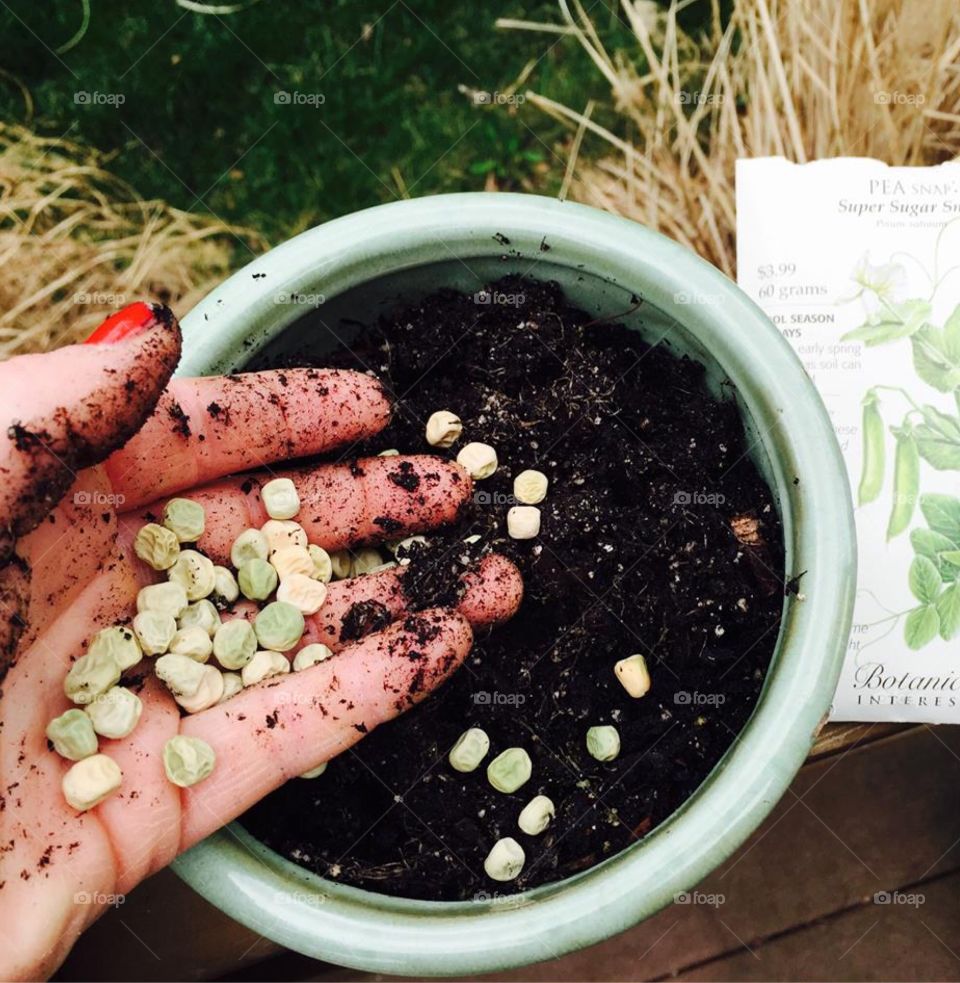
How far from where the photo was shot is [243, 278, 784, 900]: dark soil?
0.82m

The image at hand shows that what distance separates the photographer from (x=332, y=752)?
817 millimetres

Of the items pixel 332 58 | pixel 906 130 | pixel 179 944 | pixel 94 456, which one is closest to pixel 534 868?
pixel 94 456

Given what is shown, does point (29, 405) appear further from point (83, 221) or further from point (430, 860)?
point (83, 221)

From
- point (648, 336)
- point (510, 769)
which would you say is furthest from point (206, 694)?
point (648, 336)

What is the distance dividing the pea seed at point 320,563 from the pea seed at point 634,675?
27cm

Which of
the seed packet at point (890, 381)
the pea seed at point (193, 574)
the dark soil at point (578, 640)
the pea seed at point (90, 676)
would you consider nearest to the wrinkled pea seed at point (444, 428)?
the dark soil at point (578, 640)

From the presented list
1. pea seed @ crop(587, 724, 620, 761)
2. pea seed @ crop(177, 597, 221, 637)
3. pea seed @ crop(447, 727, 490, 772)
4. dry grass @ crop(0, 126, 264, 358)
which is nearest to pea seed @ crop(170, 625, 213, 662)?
pea seed @ crop(177, 597, 221, 637)

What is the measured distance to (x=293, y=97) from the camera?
1315 millimetres

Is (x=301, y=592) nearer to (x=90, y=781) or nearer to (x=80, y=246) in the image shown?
(x=90, y=781)

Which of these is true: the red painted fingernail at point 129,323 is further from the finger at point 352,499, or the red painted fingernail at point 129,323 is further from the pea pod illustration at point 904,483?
the pea pod illustration at point 904,483

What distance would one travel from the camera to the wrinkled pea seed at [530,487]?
2.83 feet

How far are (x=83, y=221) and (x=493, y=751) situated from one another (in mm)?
929

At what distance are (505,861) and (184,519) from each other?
0.39m

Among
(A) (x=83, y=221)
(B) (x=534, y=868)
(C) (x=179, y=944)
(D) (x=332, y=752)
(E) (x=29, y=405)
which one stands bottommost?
(C) (x=179, y=944)
